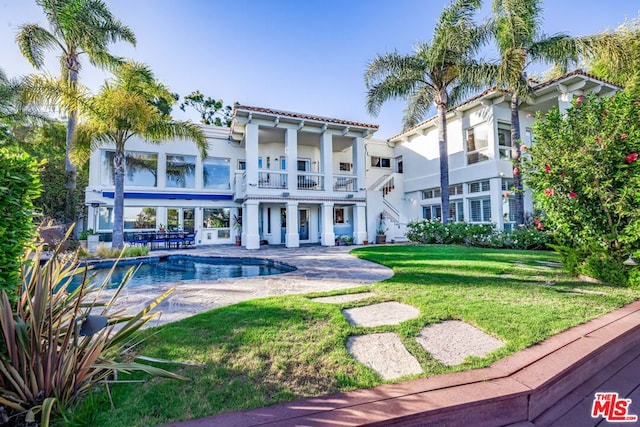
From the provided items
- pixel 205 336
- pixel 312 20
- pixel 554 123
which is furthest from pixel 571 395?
pixel 312 20

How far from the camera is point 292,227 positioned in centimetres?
1630

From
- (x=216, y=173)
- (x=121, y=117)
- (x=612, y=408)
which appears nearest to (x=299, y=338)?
(x=612, y=408)

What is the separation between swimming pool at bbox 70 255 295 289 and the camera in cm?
899

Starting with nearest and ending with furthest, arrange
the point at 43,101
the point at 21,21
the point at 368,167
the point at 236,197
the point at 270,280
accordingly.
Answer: the point at 270,280 < the point at 43,101 < the point at 21,21 < the point at 236,197 < the point at 368,167

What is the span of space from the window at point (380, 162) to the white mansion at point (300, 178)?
8.32ft

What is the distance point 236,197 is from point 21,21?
1306cm

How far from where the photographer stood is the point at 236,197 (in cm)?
1839

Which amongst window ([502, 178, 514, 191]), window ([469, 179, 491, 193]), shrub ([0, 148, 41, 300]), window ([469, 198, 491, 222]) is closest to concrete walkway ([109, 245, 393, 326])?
shrub ([0, 148, 41, 300])

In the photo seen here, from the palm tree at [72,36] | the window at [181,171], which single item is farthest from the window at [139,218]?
the palm tree at [72,36]

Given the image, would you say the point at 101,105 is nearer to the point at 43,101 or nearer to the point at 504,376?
the point at 43,101

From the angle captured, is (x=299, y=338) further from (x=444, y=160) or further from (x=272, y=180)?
(x=444, y=160)

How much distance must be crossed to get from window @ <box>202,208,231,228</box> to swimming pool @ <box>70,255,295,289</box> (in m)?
5.96

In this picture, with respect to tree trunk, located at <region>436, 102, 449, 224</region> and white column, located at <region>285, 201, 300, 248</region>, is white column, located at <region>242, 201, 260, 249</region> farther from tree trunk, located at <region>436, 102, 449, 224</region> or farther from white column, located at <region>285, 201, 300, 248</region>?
tree trunk, located at <region>436, 102, 449, 224</region>

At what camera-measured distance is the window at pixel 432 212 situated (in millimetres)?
20188
